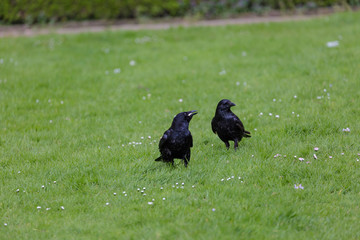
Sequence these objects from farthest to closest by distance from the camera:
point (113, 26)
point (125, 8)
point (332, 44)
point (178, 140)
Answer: point (125, 8) < point (113, 26) < point (332, 44) < point (178, 140)

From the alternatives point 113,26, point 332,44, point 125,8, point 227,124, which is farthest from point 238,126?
point 125,8

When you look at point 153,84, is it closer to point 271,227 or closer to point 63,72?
point 63,72

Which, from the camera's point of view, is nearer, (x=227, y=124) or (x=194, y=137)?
(x=227, y=124)

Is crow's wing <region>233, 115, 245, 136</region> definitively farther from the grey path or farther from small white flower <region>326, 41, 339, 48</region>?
the grey path

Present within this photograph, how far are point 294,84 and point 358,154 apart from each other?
276cm

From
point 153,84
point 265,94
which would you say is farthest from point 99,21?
point 265,94

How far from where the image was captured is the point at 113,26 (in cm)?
1377

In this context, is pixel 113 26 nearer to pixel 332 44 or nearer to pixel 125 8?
pixel 125 8

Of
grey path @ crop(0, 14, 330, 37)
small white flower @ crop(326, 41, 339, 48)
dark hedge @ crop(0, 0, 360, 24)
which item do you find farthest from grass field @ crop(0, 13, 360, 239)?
dark hedge @ crop(0, 0, 360, 24)

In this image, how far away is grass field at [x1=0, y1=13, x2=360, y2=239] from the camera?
412 centimetres

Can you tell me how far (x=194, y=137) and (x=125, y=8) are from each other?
9.23 meters

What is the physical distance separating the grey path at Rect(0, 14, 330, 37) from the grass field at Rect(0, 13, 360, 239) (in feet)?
6.56

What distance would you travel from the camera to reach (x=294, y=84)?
25.3 feet

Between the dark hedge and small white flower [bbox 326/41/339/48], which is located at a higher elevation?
the dark hedge
